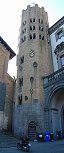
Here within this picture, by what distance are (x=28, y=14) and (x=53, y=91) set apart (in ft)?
49.6

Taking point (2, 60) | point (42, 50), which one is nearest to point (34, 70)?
point (42, 50)

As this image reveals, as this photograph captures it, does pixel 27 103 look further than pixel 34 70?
No

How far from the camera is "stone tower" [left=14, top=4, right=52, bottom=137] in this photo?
768 inches

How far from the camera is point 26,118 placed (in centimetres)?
1959

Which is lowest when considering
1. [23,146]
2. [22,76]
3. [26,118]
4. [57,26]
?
[23,146]

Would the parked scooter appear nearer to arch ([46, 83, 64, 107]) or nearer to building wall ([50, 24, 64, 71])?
arch ([46, 83, 64, 107])

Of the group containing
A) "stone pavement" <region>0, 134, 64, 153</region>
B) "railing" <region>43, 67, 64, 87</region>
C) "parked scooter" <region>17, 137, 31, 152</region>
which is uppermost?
"railing" <region>43, 67, 64, 87</region>

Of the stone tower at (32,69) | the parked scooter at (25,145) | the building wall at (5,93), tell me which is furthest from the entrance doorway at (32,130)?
the parked scooter at (25,145)

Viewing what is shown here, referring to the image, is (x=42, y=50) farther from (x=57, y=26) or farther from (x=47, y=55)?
(x=57, y=26)

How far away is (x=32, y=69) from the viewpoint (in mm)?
22359

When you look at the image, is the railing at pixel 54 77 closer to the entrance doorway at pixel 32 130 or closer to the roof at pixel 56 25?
the entrance doorway at pixel 32 130

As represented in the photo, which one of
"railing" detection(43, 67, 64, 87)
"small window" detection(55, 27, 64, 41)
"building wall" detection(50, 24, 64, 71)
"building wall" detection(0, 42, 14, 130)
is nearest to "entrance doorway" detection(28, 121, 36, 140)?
"building wall" detection(0, 42, 14, 130)

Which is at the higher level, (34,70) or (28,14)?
(28,14)

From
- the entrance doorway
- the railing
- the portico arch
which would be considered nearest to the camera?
the portico arch
